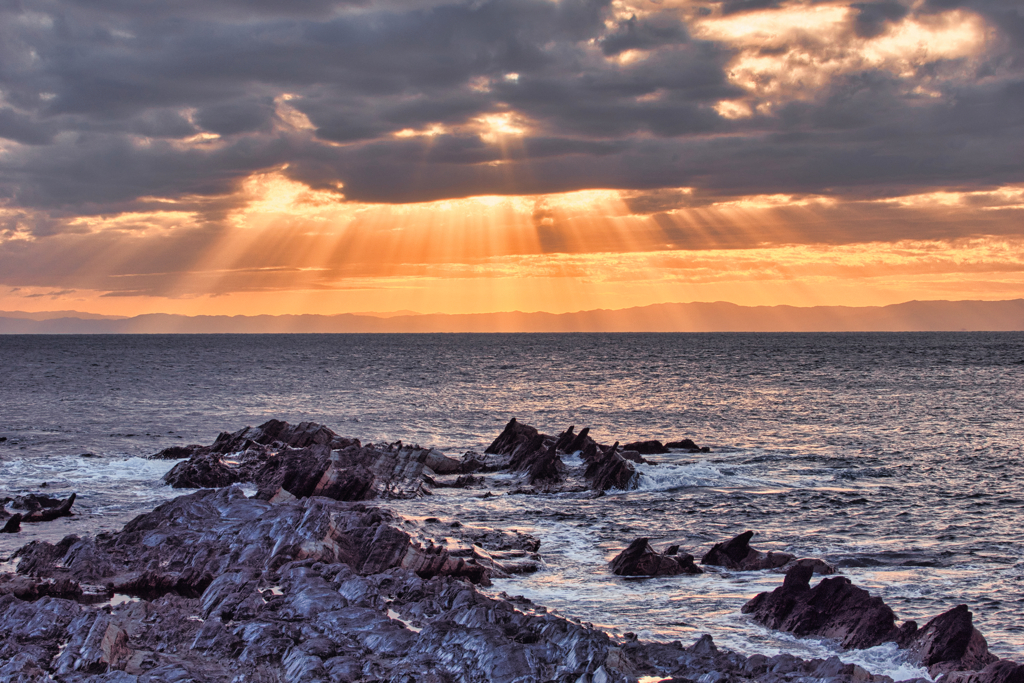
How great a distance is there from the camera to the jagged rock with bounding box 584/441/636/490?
2942 centimetres

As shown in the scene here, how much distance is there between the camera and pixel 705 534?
22.2 m

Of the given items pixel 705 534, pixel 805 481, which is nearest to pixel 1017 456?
pixel 805 481

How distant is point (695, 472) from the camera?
1272 inches

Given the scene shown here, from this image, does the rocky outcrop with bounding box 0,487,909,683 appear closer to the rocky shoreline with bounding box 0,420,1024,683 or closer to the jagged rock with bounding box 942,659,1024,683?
the rocky shoreline with bounding box 0,420,1024,683

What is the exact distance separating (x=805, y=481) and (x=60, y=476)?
2960 centimetres

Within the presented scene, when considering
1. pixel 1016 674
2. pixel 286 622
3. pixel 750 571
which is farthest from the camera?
pixel 750 571

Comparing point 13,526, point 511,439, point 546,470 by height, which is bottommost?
point 546,470

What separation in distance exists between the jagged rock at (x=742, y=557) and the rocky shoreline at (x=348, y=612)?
38 mm

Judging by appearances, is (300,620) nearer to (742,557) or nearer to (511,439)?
(742,557)

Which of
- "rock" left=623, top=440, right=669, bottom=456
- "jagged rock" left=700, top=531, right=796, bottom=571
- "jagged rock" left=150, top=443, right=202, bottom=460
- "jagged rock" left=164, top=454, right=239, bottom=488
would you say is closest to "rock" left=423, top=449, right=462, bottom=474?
"jagged rock" left=164, top=454, right=239, bottom=488

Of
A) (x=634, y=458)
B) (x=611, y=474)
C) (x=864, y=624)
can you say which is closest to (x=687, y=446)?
(x=634, y=458)

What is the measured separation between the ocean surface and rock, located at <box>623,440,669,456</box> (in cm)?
211

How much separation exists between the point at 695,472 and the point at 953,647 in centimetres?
1989

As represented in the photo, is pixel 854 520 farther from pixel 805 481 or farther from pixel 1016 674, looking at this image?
pixel 1016 674
